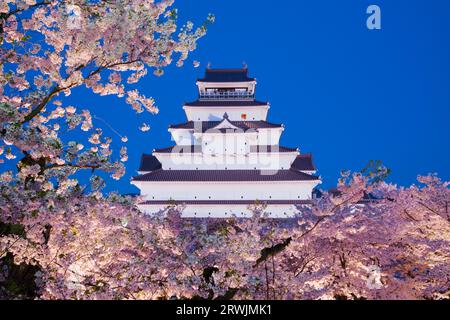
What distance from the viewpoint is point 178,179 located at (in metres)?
28.5

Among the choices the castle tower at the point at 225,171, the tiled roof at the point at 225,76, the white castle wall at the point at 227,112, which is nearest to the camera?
the castle tower at the point at 225,171

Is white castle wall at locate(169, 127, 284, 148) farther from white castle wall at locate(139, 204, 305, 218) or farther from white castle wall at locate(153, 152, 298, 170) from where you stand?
white castle wall at locate(139, 204, 305, 218)

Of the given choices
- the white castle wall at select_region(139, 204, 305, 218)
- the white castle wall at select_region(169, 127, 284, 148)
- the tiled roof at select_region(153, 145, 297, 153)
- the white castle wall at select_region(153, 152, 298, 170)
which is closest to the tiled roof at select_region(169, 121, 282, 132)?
the white castle wall at select_region(169, 127, 284, 148)

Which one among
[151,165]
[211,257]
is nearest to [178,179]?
[151,165]

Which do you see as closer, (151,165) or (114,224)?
(114,224)

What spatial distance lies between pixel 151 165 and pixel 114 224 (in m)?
22.9

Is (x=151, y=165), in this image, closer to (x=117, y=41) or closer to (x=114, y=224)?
(x=114, y=224)

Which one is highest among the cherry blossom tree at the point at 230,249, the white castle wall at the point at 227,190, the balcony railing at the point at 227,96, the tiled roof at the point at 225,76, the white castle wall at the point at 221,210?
the tiled roof at the point at 225,76

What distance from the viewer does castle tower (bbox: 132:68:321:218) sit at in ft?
93.2

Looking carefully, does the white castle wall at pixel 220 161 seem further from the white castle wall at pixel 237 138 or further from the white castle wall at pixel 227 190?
the white castle wall at pixel 227 190

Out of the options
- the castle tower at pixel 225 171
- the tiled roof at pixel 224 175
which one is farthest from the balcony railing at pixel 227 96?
the tiled roof at pixel 224 175

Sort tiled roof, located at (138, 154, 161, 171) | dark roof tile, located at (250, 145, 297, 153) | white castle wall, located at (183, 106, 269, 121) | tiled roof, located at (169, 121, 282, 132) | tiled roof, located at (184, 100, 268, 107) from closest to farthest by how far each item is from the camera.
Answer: dark roof tile, located at (250, 145, 297, 153) → tiled roof, located at (169, 121, 282, 132) → tiled roof, located at (138, 154, 161, 171) → tiled roof, located at (184, 100, 268, 107) → white castle wall, located at (183, 106, 269, 121)

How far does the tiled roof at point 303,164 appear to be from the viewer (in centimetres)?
3098

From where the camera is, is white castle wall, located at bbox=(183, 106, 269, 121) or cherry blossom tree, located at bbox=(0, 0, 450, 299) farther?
white castle wall, located at bbox=(183, 106, 269, 121)
